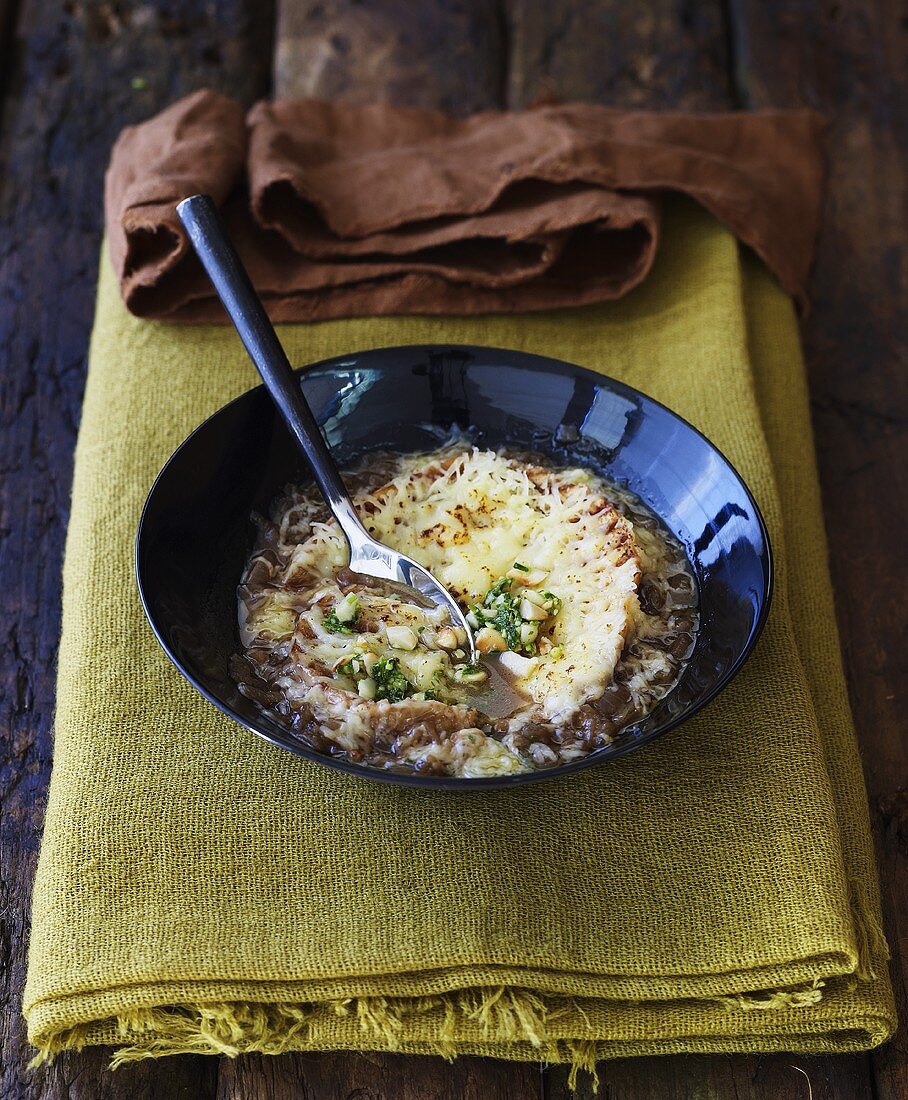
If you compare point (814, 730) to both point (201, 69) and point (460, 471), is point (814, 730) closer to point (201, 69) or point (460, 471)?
point (460, 471)

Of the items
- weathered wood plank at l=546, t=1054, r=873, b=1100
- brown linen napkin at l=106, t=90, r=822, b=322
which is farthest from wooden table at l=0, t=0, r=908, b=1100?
brown linen napkin at l=106, t=90, r=822, b=322

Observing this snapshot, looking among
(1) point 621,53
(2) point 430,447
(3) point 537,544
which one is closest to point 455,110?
(1) point 621,53

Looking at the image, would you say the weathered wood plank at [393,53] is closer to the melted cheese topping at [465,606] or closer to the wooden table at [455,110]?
the wooden table at [455,110]

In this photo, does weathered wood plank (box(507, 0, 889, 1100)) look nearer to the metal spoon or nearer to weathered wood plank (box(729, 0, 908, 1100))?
weathered wood plank (box(729, 0, 908, 1100))

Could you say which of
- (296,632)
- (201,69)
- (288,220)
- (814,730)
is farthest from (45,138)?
(814,730)

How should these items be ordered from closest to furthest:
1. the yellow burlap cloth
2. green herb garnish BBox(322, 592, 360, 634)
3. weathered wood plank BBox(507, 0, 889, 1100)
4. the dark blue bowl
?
the yellow burlap cloth < the dark blue bowl < green herb garnish BBox(322, 592, 360, 634) < weathered wood plank BBox(507, 0, 889, 1100)

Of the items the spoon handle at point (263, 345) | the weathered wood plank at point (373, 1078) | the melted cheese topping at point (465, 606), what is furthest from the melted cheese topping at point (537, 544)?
the weathered wood plank at point (373, 1078)
